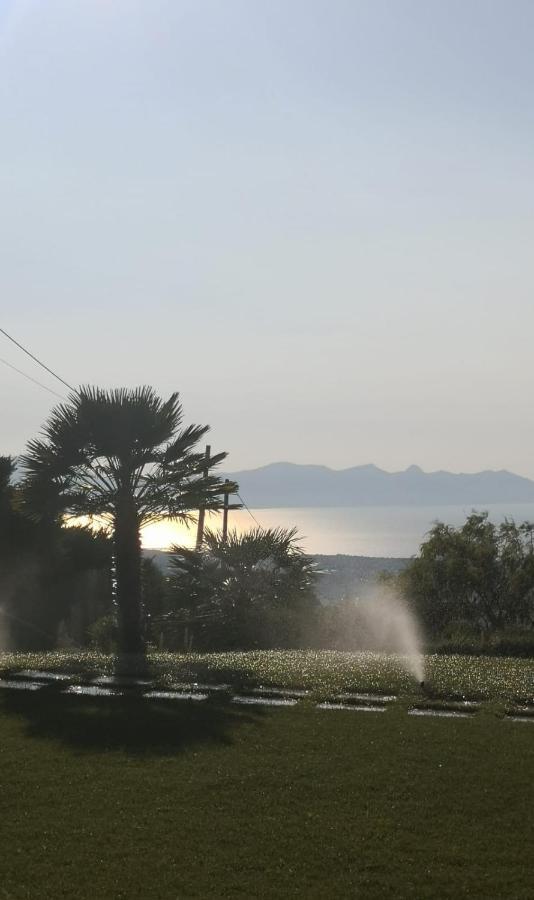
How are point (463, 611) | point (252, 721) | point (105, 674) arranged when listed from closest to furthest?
point (252, 721), point (105, 674), point (463, 611)

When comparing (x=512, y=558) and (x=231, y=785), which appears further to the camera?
(x=512, y=558)

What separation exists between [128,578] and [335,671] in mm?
6331

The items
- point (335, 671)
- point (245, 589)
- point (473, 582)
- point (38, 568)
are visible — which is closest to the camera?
point (335, 671)

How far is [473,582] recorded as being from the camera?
108ft

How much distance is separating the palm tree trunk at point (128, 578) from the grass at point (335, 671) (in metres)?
1.02

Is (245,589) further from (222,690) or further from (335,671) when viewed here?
(222,690)

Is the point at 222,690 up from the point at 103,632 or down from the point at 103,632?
down

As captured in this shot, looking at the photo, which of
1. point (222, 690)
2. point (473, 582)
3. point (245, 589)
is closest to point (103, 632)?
point (245, 589)

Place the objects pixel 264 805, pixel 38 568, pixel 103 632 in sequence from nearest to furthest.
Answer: pixel 264 805
pixel 103 632
pixel 38 568

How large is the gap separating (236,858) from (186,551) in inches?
797

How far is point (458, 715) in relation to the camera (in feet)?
41.0

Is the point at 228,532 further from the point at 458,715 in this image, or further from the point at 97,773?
the point at 97,773

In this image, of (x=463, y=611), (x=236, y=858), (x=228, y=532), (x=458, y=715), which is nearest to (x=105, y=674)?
(x=458, y=715)

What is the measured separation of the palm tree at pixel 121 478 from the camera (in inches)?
787
